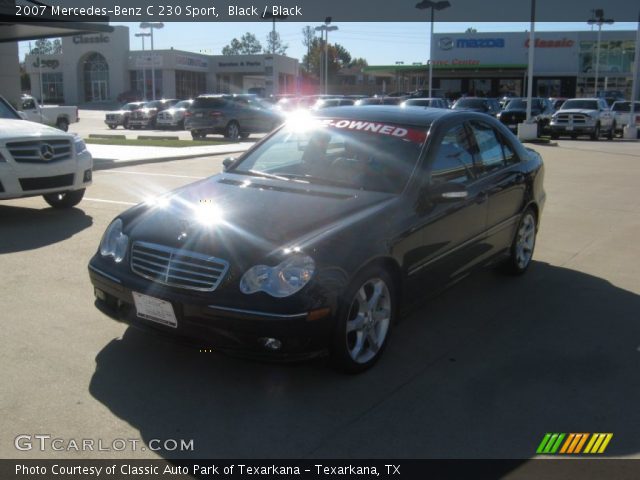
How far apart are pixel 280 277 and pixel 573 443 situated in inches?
68.9

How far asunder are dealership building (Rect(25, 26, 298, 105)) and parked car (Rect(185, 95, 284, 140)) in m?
42.4

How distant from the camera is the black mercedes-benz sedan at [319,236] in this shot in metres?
3.56

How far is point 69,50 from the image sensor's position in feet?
228

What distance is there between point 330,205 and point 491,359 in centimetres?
148

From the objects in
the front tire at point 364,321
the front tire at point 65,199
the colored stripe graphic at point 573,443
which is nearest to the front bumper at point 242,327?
the front tire at point 364,321

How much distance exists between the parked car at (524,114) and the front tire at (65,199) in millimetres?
23948

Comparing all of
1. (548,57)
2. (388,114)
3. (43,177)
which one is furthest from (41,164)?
(548,57)

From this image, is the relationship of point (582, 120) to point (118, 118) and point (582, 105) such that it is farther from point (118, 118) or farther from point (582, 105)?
point (118, 118)

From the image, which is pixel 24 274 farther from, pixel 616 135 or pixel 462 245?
pixel 616 135

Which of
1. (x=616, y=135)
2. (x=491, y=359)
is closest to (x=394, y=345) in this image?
(x=491, y=359)

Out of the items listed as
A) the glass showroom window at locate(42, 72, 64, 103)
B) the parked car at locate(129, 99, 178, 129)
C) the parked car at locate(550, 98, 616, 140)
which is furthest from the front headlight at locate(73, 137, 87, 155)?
the glass showroom window at locate(42, 72, 64, 103)

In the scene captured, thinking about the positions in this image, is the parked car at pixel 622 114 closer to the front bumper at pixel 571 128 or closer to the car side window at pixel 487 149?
the front bumper at pixel 571 128

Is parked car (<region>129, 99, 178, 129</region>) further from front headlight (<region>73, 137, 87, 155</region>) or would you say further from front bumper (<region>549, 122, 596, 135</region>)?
front headlight (<region>73, 137, 87, 155</region>)

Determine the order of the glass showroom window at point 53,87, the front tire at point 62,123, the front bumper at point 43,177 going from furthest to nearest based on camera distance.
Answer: the glass showroom window at point 53,87 → the front tire at point 62,123 → the front bumper at point 43,177
